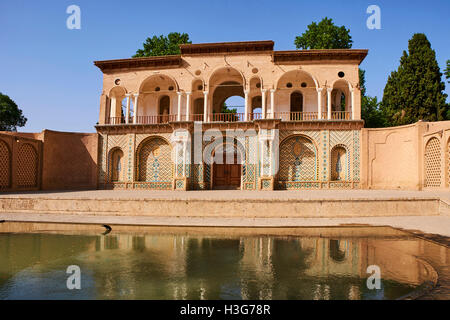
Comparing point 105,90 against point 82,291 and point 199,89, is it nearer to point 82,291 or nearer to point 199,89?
point 199,89

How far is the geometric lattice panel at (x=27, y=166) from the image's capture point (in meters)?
15.9

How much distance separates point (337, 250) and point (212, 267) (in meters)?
2.54

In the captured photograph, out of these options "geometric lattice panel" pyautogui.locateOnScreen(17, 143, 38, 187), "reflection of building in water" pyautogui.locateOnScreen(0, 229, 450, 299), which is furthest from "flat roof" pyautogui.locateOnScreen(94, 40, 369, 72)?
"reflection of building in water" pyautogui.locateOnScreen(0, 229, 450, 299)

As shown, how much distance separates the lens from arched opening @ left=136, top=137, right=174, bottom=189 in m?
18.1

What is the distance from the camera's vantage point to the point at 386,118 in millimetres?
26000

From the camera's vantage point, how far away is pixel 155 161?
1844cm

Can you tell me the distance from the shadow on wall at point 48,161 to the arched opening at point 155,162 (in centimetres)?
320

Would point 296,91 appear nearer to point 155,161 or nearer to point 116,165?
point 155,161

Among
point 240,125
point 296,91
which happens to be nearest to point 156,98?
point 240,125

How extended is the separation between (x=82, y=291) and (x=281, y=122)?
15117 mm

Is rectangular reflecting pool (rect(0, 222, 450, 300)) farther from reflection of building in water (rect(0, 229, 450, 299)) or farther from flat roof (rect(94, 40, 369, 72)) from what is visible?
flat roof (rect(94, 40, 369, 72))

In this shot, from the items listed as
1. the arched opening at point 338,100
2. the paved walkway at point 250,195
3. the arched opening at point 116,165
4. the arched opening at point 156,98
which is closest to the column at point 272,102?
the arched opening at point 338,100

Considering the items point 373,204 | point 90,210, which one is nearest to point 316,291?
point 373,204

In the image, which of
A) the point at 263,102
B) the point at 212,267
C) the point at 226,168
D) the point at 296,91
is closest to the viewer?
the point at 212,267
